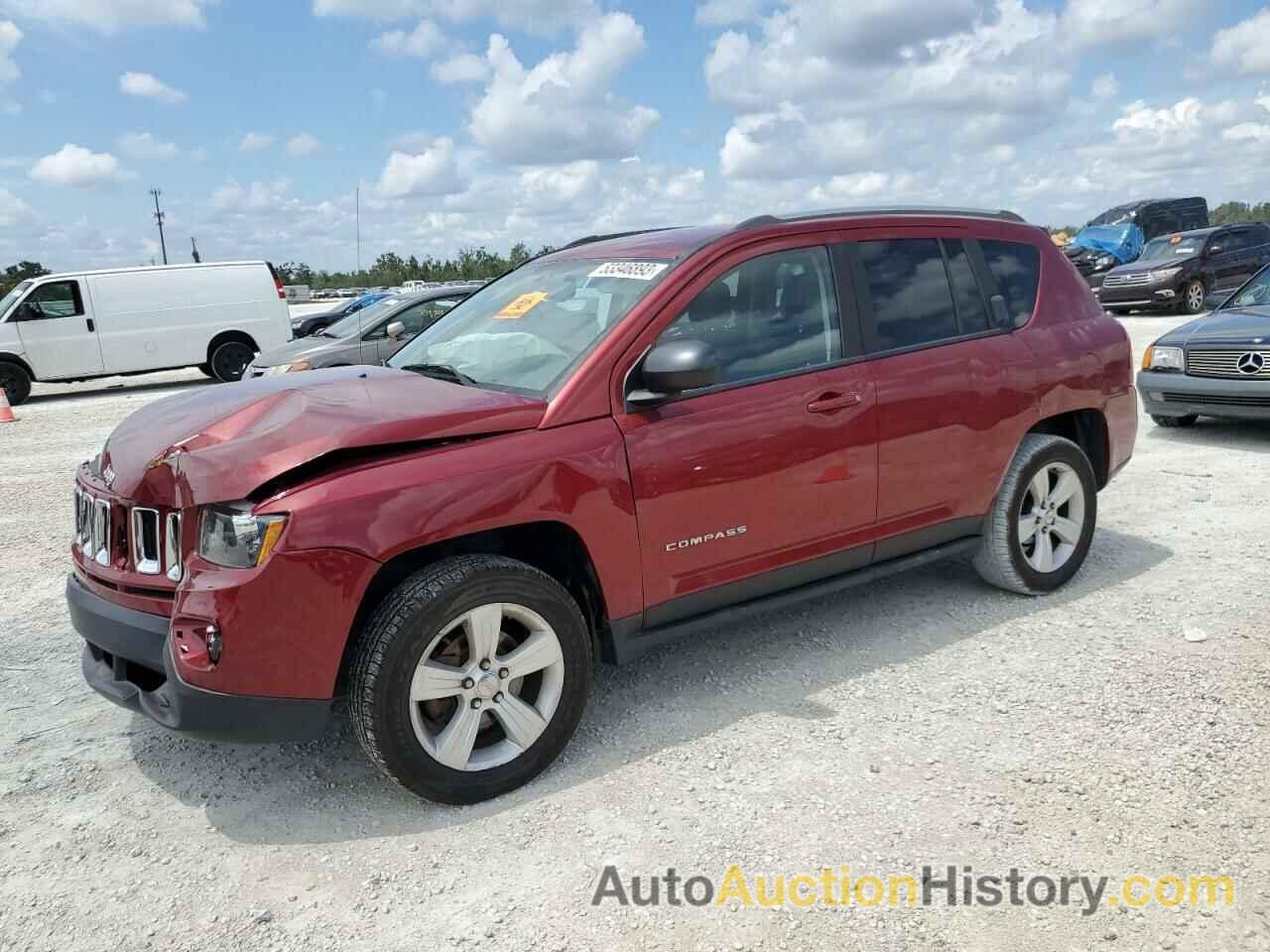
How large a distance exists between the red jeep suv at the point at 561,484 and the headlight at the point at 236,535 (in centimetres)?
1

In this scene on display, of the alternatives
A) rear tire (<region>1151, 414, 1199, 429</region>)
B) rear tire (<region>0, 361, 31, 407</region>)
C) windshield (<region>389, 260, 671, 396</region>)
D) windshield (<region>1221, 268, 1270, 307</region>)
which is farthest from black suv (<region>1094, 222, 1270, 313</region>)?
rear tire (<region>0, 361, 31, 407</region>)

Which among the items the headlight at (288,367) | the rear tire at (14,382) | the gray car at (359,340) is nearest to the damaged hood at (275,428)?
the gray car at (359,340)

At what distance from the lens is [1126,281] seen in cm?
1880

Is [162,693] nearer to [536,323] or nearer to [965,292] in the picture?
[536,323]

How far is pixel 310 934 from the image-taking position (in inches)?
100

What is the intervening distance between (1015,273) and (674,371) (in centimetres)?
228

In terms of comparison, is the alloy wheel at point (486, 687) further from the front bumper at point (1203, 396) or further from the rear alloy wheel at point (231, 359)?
the rear alloy wheel at point (231, 359)

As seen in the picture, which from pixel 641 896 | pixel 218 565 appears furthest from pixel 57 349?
pixel 641 896

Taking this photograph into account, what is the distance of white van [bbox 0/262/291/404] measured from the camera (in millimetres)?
15562

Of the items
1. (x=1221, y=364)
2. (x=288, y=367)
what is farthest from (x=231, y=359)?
(x=1221, y=364)

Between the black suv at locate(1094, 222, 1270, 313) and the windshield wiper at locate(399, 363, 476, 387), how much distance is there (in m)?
18.0

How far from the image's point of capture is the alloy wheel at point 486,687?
3.00 metres

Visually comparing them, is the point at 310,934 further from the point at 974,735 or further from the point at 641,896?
the point at 974,735

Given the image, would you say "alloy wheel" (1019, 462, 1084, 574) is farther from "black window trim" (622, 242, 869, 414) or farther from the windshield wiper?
the windshield wiper
